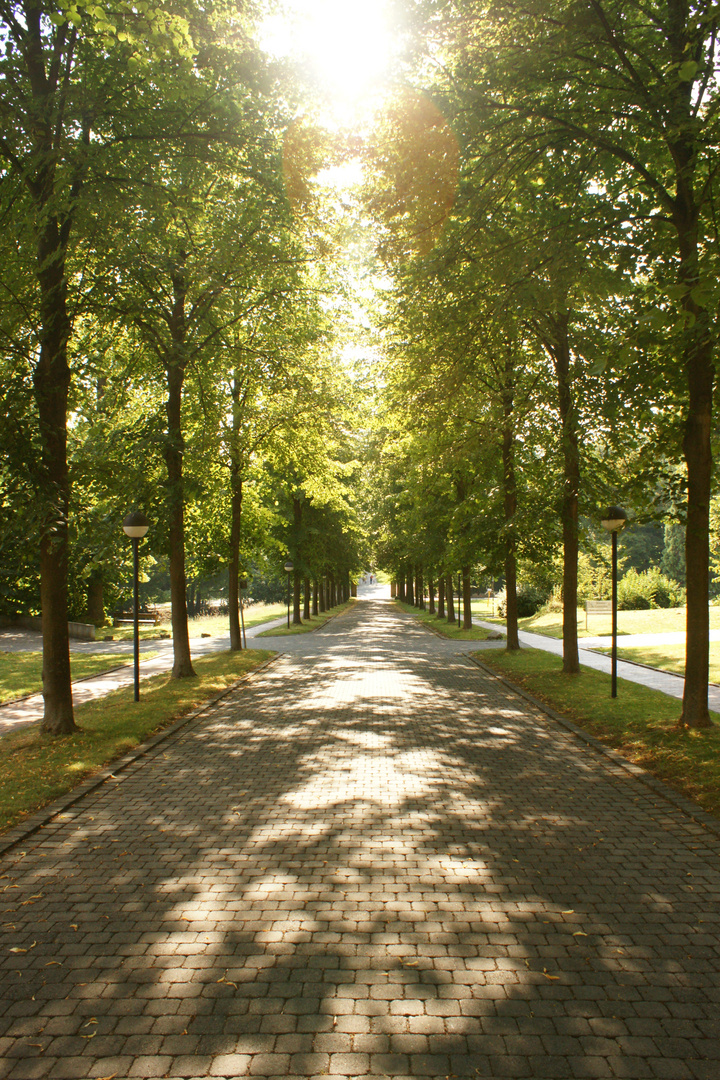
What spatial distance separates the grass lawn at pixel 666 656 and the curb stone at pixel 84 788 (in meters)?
9.87

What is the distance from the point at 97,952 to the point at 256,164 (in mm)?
10869

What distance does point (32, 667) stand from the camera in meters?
17.2

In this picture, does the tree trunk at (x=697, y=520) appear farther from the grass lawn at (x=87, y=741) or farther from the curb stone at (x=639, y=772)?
the grass lawn at (x=87, y=741)

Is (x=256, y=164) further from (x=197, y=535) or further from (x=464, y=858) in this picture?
(x=197, y=535)

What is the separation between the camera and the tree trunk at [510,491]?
15.5 m

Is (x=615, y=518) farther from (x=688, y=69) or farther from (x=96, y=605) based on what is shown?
(x=96, y=605)

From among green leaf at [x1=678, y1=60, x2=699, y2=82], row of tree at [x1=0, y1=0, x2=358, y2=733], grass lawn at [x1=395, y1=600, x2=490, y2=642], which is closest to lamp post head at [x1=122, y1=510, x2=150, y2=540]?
row of tree at [x1=0, y1=0, x2=358, y2=733]

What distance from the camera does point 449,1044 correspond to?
322 cm

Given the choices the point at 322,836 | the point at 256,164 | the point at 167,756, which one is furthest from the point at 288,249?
the point at 322,836

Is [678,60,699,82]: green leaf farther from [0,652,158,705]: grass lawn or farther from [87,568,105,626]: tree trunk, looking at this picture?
[87,568,105,626]: tree trunk

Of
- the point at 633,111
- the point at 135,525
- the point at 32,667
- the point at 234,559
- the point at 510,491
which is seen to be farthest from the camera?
the point at 234,559

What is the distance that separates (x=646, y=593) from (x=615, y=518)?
2715 centimetres

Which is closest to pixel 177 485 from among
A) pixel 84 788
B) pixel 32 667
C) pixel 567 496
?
pixel 84 788

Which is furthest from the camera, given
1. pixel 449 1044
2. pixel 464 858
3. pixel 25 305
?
pixel 25 305
